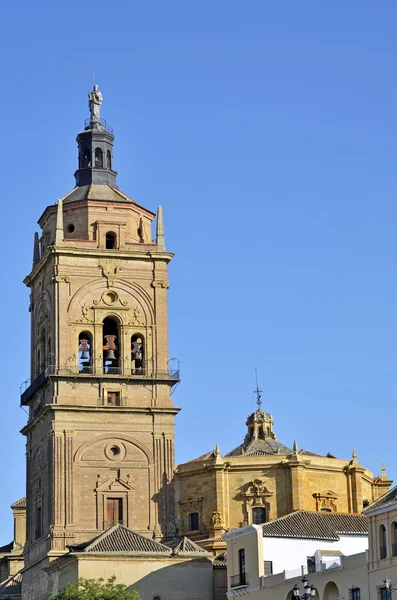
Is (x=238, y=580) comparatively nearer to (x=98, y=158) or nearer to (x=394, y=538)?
(x=394, y=538)

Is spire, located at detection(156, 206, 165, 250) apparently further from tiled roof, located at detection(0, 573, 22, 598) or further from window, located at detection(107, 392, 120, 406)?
tiled roof, located at detection(0, 573, 22, 598)

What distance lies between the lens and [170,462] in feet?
296


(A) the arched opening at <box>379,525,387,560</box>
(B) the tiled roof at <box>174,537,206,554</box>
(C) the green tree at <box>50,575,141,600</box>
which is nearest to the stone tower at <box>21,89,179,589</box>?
(B) the tiled roof at <box>174,537,206,554</box>

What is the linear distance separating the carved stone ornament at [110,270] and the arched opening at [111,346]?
2.09 meters

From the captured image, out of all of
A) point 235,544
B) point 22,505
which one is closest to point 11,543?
point 22,505

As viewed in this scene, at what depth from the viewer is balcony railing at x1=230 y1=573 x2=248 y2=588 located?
76.5 meters

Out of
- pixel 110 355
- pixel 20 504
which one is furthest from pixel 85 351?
pixel 20 504

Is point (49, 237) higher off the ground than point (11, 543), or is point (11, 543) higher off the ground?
point (49, 237)

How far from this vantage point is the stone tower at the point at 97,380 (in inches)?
3487

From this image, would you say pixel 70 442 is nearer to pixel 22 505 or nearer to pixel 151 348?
pixel 151 348

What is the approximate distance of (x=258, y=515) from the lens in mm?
89500

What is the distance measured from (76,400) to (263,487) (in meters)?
11.0

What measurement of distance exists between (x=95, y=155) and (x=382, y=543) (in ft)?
122

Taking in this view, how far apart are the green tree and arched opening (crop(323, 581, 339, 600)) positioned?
1005cm
